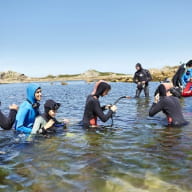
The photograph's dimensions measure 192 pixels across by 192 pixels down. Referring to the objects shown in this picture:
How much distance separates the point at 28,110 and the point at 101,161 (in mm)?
3002

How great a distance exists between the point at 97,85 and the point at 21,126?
267 cm

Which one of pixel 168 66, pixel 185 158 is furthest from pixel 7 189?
pixel 168 66

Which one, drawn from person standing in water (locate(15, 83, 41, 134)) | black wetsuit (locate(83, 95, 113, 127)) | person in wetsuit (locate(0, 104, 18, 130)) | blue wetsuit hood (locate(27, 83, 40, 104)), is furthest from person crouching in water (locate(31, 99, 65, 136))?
black wetsuit (locate(83, 95, 113, 127))

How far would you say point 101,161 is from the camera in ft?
21.1

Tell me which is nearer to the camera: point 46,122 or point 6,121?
point 6,121

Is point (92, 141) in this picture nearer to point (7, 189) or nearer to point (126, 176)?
point (126, 176)

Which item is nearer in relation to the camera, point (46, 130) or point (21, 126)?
point (21, 126)

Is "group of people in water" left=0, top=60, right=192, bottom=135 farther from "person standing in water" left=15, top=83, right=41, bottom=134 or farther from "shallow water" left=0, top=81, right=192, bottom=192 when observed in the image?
"shallow water" left=0, top=81, right=192, bottom=192

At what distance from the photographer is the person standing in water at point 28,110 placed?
27.0 ft

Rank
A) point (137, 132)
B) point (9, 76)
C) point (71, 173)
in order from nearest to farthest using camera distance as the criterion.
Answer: point (71, 173) < point (137, 132) < point (9, 76)

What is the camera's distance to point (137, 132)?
943 cm

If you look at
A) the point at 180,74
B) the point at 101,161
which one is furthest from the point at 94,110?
the point at 180,74

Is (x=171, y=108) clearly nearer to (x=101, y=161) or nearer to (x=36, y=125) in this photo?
(x=101, y=161)

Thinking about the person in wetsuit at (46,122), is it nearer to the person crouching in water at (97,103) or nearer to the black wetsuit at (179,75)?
the person crouching in water at (97,103)
